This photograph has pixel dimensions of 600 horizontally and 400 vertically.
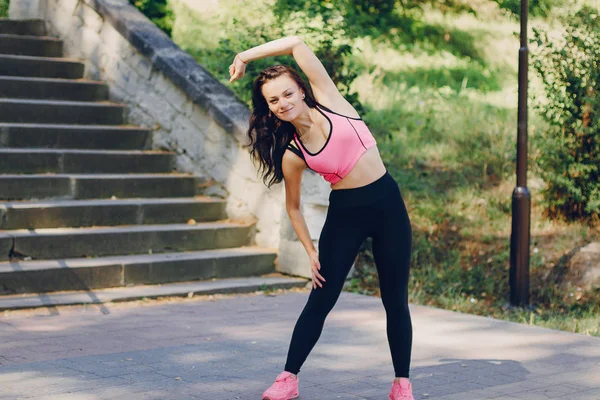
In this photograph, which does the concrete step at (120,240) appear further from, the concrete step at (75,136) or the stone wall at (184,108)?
the concrete step at (75,136)

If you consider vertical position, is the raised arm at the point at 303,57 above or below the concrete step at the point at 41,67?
above

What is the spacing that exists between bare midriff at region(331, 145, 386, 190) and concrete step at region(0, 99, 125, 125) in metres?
5.58

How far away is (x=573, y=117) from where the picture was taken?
29.0 feet

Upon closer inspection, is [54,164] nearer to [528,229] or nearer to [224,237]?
[224,237]

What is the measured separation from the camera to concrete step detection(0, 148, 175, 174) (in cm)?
841

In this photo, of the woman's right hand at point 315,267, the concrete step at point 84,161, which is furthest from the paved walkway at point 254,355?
the concrete step at point 84,161

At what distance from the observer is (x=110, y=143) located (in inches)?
370

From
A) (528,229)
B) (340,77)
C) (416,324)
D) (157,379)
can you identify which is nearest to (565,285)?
(528,229)

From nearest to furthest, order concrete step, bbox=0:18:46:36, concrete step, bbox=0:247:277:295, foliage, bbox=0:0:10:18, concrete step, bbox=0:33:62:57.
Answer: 1. concrete step, bbox=0:247:277:295
2. concrete step, bbox=0:33:62:57
3. concrete step, bbox=0:18:46:36
4. foliage, bbox=0:0:10:18

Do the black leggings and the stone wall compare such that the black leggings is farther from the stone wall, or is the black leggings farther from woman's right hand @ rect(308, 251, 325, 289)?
the stone wall

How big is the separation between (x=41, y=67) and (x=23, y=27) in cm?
102

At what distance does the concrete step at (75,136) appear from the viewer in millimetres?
8766

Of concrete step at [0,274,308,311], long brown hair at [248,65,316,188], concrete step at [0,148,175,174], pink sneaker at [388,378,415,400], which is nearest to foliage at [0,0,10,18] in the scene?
concrete step at [0,148,175,174]

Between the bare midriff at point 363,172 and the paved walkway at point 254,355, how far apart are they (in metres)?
1.15
